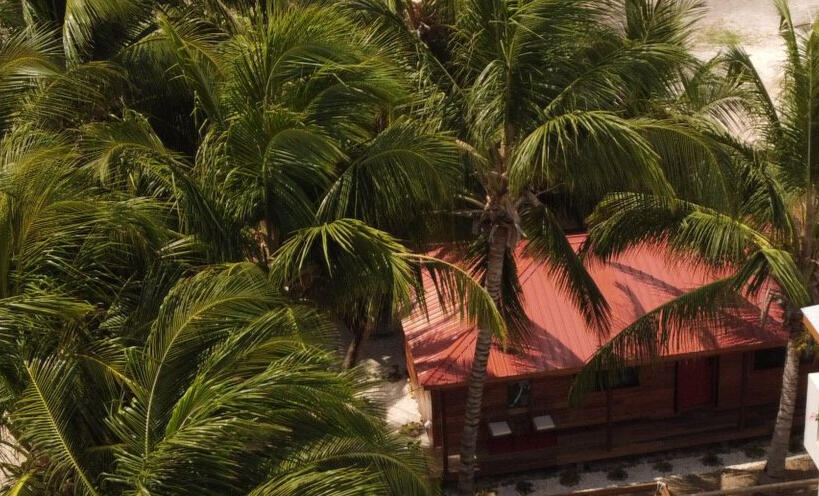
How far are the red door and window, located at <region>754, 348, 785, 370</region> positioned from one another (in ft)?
2.55

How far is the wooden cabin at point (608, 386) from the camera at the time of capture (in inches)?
546

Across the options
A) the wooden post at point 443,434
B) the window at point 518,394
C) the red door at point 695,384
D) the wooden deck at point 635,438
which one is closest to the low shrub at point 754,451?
the wooden deck at point 635,438

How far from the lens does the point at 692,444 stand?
14891mm

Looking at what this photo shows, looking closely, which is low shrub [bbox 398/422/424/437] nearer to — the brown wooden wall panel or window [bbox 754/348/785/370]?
the brown wooden wall panel

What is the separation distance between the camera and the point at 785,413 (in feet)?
42.5

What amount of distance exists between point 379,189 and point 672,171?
10.7 feet

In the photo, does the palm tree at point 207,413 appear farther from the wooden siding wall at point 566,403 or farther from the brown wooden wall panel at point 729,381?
the brown wooden wall panel at point 729,381

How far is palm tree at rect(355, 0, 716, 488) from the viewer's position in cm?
999

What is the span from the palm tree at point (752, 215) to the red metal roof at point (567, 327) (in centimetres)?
133

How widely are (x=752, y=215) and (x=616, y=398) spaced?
4.27 metres

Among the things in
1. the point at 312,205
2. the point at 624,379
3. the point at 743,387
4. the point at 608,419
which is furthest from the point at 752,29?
the point at 312,205

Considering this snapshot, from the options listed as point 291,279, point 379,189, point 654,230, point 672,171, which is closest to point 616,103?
point 672,171

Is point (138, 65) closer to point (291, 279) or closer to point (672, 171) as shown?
point (291, 279)

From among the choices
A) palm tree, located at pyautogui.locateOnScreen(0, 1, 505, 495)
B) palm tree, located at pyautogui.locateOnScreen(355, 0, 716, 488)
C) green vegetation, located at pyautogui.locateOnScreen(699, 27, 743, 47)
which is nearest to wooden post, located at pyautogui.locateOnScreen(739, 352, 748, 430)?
palm tree, located at pyautogui.locateOnScreen(355, 0, 716, 488)
